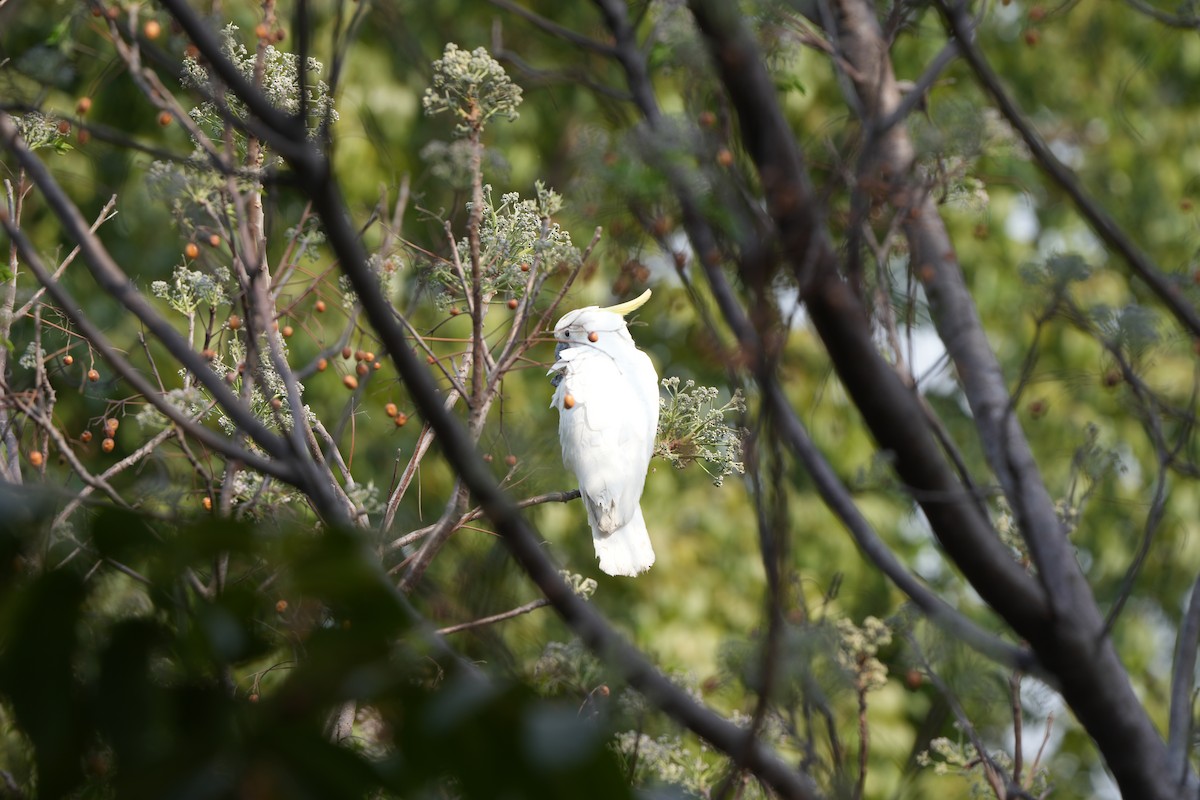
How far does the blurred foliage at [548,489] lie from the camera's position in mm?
513

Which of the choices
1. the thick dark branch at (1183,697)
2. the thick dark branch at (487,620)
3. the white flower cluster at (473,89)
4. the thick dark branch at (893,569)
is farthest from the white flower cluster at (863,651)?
the white flower cluster at (473,89)

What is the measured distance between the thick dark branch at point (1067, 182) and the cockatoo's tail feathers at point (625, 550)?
1102 millimetres

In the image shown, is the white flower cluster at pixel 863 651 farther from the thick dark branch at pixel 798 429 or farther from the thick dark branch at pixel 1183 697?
the thick dark branch at pixel 1183 697

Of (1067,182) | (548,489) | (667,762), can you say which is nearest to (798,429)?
(1067,182)

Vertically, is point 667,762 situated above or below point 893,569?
below

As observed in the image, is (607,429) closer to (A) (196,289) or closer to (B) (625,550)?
(B) (625,550)

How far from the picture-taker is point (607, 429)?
2330 mm

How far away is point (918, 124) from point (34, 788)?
52.2 inches

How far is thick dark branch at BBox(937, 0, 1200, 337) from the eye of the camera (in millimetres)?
1382

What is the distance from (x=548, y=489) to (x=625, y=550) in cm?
32

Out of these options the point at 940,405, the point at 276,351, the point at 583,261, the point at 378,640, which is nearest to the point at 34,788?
the point at 378,640

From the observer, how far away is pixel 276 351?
1.15 metres

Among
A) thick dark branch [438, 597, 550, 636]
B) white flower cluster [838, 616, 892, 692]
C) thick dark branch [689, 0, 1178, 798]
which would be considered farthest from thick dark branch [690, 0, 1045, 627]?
thick dark branch [438, 597, 550, 636]

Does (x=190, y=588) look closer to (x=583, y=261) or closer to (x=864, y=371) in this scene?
(x=864, y=371)
